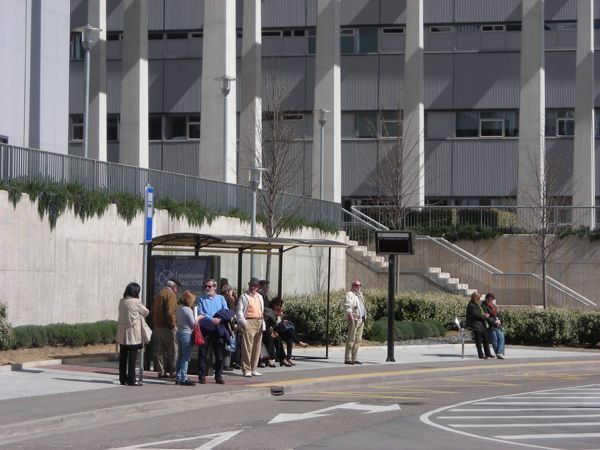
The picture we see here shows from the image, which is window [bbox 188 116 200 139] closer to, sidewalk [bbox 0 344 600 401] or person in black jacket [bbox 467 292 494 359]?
sidewalk [bbox 0 344 600 401]

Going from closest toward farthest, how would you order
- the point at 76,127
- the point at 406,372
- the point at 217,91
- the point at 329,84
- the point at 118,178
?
1. the point at 406,372
2. the point at 118,178
3. the point at 217,91
4. the point at 329,84
5. the point at 76,127

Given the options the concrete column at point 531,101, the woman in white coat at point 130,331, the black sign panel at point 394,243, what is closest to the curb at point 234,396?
the woman in white coat at point 130,331

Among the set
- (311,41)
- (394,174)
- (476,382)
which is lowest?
(476,382)

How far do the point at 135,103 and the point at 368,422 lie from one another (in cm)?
3476

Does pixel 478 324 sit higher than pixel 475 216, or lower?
lower

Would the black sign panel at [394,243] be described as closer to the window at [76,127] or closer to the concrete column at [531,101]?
the concrete column at [531,101]

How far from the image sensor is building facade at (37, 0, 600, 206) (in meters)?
64.8

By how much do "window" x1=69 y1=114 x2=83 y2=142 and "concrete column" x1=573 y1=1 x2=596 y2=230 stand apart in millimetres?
24746

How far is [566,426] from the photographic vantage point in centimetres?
1870

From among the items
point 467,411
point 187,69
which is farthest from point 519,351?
point 187,69

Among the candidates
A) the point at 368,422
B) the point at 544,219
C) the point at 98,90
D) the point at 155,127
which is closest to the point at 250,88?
the point at 98,90

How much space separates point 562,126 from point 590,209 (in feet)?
34.3

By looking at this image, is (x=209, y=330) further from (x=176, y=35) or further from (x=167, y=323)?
(x=176, y=35)

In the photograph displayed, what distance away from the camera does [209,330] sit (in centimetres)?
2475
